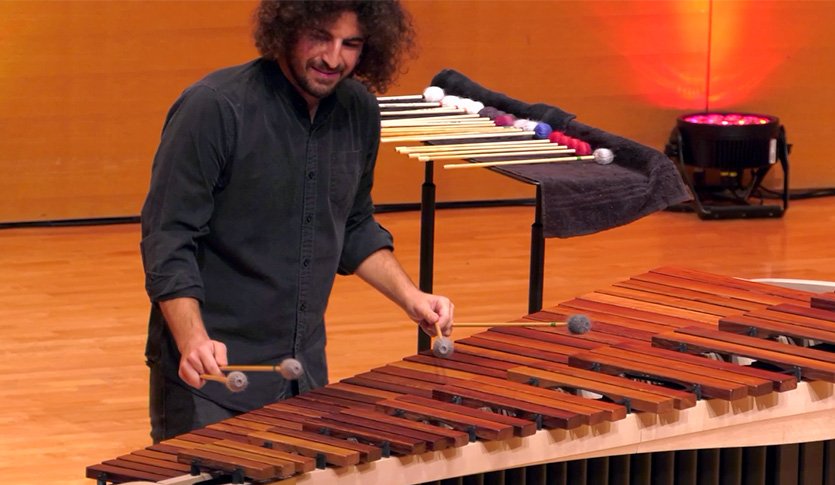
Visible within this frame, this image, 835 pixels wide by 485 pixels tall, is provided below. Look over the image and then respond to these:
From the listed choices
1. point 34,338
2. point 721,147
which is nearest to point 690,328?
point 34,338

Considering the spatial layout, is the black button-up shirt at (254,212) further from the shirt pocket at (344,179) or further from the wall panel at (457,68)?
the wall panel at (457,68)

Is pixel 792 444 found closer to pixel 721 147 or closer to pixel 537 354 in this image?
pixel 537 354

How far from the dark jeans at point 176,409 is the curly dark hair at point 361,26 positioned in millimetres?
610

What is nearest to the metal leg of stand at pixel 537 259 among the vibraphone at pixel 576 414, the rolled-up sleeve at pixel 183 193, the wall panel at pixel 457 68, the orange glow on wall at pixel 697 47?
the vibraphone at pixel 576 414

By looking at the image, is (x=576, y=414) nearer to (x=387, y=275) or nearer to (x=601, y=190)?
(x=387, y=275)

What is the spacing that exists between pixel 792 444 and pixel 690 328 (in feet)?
1.06

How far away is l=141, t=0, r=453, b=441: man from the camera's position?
2707 mm

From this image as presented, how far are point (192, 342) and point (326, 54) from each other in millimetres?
537

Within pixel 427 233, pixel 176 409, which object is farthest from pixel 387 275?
pixel 427 233

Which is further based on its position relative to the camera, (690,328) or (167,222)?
(690,328)

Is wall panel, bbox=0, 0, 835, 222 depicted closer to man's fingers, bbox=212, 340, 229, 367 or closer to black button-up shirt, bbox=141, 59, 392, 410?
black button-up shirt, bbox=141, 59, 392, 410

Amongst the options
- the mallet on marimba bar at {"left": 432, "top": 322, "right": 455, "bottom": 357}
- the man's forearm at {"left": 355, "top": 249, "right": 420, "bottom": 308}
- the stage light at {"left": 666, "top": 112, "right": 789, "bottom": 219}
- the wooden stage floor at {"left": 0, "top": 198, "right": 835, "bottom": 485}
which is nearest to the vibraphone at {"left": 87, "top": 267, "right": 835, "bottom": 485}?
the mallet on marimba bar at {"left": 432, "top": 322, "right": 455, "bottom": 357}

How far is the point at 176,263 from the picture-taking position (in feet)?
8.77

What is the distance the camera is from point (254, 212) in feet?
9.27
